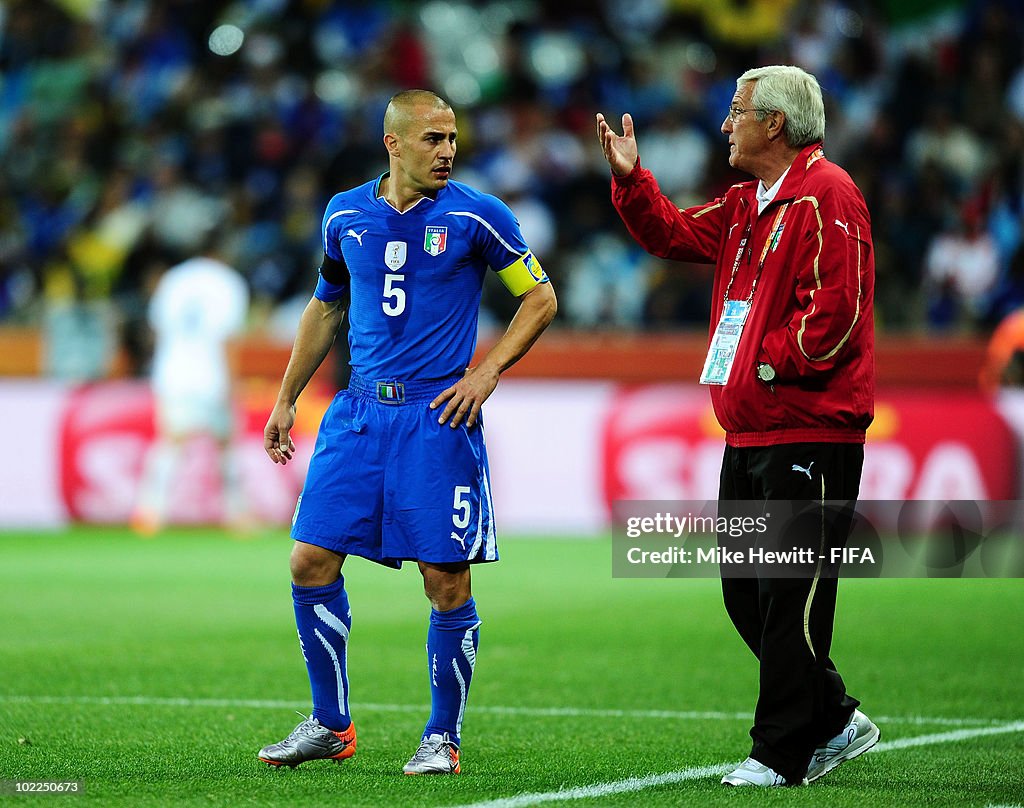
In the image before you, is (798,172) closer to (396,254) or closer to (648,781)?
(396,254)

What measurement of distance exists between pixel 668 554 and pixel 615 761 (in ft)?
3.66

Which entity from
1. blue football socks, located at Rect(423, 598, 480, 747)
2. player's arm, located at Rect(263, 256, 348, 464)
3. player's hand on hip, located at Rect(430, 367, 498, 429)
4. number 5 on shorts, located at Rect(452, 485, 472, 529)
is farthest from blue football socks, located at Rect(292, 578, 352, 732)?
player's hand on hip, located at Rect(430, 367, 498, 429)

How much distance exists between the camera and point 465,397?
20.6ft

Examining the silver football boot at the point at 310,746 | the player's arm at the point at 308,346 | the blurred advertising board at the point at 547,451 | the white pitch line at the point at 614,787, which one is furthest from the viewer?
the blurred advertising board at the point at 547,451

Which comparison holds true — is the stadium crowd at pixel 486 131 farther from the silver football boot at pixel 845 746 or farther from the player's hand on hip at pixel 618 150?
the player's hand on hip at pixel 618 150

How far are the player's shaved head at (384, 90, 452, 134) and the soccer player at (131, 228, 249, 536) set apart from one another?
9.92 metres

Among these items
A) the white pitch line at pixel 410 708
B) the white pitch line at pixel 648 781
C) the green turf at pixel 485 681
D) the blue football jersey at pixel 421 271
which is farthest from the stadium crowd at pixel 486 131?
the blue football jersey at pixel 421 271

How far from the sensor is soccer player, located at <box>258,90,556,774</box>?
6.24m

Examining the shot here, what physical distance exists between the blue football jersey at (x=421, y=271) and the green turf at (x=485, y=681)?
1466mm

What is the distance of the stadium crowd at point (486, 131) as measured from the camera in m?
17.9

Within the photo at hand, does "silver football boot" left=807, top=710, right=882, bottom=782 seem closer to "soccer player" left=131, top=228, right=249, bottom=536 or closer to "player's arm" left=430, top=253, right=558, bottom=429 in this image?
"player's arm" left=430, top=253, right=558, bottom=429

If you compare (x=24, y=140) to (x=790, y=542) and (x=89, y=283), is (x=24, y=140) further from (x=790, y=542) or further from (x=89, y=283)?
(x=790, y=542)

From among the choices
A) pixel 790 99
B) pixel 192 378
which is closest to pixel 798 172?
pixel 790 99

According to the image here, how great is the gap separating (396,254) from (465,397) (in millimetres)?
577
